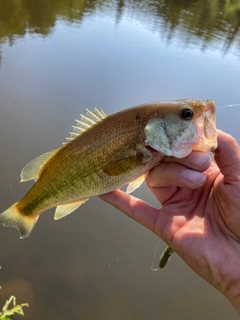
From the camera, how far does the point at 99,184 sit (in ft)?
7.43

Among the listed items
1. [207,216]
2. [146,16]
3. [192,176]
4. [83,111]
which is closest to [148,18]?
[146,16]

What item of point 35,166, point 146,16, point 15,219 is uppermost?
point 35,166

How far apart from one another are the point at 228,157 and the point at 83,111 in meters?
5.45

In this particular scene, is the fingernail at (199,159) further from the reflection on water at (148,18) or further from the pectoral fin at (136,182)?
the reflection on water at (148,18)

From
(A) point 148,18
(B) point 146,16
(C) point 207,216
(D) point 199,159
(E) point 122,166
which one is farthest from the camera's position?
(B) point 146,16

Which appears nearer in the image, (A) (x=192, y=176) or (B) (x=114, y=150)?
(A) (x=192, y=176)

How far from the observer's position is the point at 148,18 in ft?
60.2

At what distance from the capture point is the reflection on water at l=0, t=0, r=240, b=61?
12280 mm

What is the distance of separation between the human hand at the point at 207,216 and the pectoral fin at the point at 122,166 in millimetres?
178

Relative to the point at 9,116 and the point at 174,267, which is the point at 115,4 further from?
the point at 174,267

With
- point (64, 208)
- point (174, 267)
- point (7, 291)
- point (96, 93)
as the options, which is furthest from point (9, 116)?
point (64, 208)

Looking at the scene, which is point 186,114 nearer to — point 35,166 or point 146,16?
point 35,166

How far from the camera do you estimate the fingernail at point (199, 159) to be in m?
2.03

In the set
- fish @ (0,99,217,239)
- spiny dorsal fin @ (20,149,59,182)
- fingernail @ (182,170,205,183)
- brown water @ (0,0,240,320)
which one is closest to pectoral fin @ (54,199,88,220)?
fish @ (0,99,217,239)
